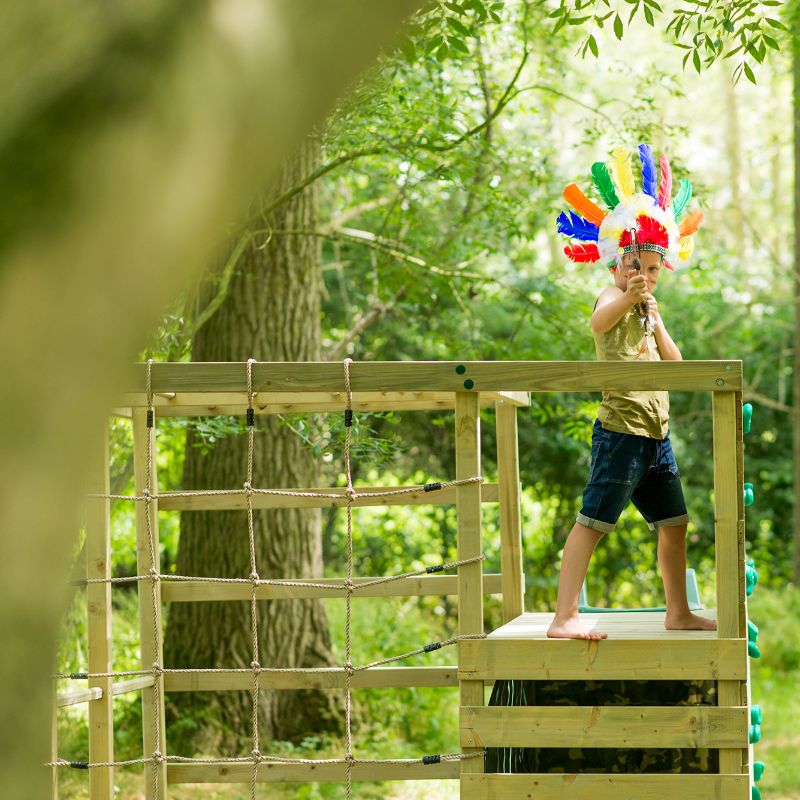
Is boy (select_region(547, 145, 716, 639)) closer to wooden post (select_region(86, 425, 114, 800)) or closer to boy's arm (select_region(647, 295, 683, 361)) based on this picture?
boy's arm (select_region(647, 295, 683, 361))

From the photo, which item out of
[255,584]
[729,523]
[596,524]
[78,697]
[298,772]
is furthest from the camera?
[298,772]

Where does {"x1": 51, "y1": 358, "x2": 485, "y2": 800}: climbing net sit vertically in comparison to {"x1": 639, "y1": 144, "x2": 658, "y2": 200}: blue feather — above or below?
below

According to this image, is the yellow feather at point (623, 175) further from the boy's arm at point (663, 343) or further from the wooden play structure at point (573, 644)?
the wooden play structure at point (573, 644)

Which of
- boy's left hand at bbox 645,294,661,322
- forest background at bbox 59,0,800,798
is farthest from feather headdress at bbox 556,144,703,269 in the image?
forest background at bbox 59,0,800,798

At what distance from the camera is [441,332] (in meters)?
8.62

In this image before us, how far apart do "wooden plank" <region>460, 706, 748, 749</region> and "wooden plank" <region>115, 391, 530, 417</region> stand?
67.0 inches

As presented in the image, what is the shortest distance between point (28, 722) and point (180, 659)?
631 cm

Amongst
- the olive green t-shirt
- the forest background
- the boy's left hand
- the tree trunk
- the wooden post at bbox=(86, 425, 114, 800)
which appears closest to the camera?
the olive green t-shirt

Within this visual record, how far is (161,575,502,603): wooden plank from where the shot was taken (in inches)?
213

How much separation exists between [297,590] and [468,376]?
2531 mm

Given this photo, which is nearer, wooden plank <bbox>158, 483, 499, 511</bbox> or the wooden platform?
the wooden platform

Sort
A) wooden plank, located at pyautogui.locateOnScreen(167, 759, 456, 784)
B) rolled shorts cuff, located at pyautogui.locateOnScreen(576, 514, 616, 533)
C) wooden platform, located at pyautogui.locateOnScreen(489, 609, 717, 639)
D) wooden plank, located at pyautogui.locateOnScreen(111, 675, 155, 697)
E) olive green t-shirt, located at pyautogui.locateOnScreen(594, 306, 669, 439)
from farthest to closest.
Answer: wooden plank, located at pyautogui.locateOnScreen(167, 759, 456, 784) → wooden plank, located at pyautogui.locateOnScreen(111, 675, 155, 697) → olive green t-shirt, located at pyautogui.locateOnScreen(594, 306, 669, 439) → rolled shorts cuff, located at pyautogui.locateOnScreen(576, 514, 616, 533) → wooden platform, located at pyautogui.locateOnScreen(489, 609, 717, 639)

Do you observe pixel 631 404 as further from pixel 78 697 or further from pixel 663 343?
pixel 78 697

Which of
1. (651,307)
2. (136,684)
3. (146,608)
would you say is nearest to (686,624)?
(651,307)
